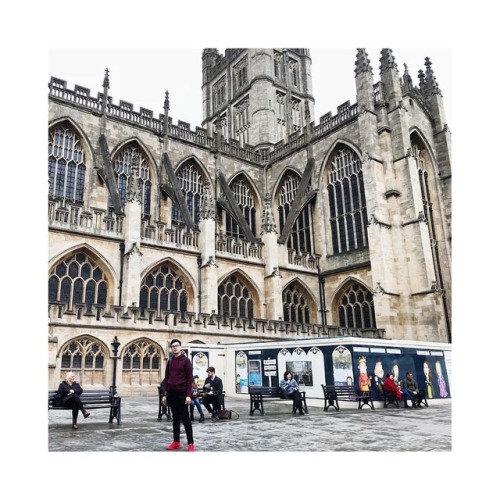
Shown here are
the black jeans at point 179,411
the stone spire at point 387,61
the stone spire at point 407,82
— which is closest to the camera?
the black jeans at point 179,411

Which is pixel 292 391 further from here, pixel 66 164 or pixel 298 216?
pixel 298 216

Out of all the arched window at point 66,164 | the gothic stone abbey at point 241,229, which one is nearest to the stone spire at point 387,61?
the gothic stone abbey at point 241,229

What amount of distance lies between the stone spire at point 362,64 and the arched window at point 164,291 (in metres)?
15.1

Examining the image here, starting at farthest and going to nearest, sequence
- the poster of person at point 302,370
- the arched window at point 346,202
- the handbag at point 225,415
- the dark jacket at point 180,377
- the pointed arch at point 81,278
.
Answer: the arched window at point 346,202, the pointed arch at point 81,278, the poster of person at point 302,370, the handbag at point 225,415, the dark jacket at point 180,377

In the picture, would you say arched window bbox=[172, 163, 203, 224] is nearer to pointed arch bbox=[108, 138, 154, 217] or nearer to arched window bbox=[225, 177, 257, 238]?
pointed arch bbox=[108, 138, 154, 217]

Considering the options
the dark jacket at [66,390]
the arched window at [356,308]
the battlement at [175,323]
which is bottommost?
the dark jacket at [66,390]

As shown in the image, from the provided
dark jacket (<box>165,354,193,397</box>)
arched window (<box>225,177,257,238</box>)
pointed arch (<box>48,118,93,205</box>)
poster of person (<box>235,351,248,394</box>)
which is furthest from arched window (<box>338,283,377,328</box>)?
dark jacket (<box>165,354,193,397</box>)

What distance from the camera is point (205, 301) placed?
21.5 metres

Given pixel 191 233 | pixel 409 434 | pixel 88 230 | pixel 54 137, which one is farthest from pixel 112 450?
pixel 54 137

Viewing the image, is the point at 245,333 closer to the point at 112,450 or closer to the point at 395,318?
the point at 395,318

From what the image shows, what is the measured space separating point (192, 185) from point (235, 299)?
8.10 metres

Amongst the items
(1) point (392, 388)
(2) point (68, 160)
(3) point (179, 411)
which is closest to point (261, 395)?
(1) point (392, 388)

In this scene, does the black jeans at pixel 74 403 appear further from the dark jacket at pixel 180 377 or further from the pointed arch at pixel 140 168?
the pointed arch at pixel 140 168

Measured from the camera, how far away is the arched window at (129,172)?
2497 centimetres
